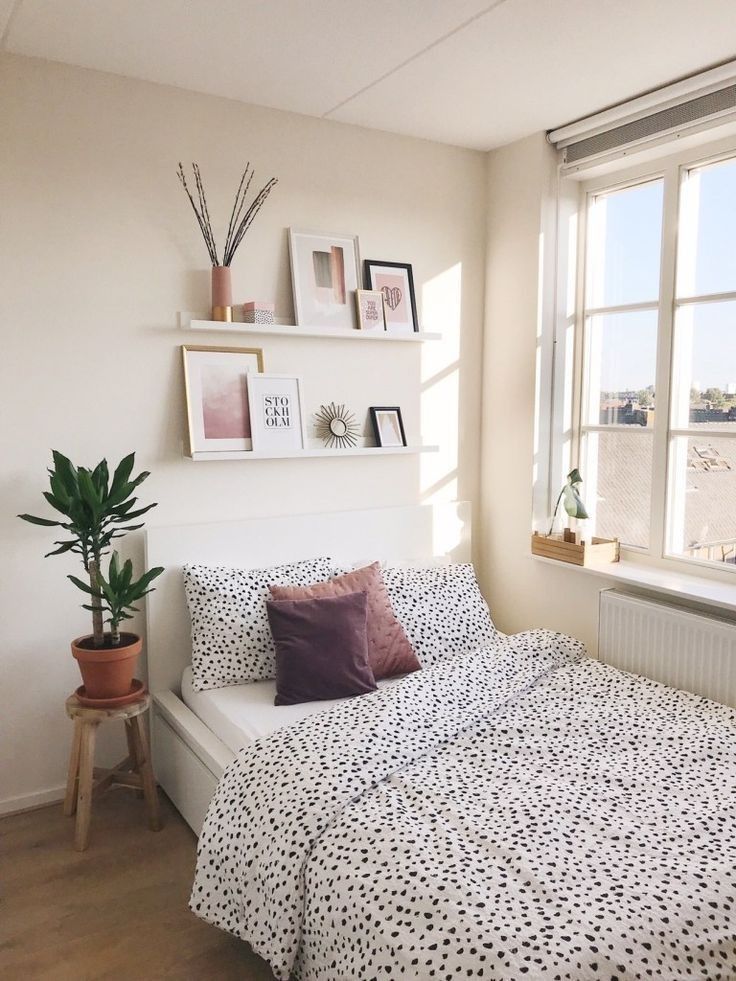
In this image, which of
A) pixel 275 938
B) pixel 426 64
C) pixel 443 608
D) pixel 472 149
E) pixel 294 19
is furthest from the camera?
pixel 472 149

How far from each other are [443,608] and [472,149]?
6.53 feet

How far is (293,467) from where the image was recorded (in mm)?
3217

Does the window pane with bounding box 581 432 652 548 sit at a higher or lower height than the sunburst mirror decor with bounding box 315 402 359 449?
lower

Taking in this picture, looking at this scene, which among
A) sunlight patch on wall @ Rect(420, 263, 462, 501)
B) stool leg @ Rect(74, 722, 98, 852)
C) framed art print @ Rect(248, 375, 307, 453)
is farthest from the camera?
sunlight patch on wall @ Rect(420, 263, 462, 501)

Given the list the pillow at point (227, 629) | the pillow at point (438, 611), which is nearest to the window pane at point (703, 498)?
the pillow at point (438, 611)

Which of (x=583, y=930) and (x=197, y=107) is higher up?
(x=197, y=107)

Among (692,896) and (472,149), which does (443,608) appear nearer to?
(692,896)

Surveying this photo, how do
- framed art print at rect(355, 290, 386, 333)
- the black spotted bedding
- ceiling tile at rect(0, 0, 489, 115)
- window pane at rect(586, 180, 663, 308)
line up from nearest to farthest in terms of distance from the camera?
1. the black spotted bedding
2. ceiling tile at rect(0, 0, 489, 115)
3. window pane at rect(586, 180, 663, 308)
4. framed art print at rect(355, 290, 386, 333)

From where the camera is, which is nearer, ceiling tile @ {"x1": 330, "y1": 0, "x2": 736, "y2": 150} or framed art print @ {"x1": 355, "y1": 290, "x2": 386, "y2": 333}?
ceiling tile @ {"x1": 330, "y1": 0, "x2": 736, "y2": 150}

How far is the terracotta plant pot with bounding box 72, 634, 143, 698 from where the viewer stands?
8.42 ft

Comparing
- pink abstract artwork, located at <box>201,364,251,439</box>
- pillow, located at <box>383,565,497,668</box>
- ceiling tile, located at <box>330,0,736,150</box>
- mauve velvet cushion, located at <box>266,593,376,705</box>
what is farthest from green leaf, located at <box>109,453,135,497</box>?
ceiling tile, located at <box>330,0,736,150</box>

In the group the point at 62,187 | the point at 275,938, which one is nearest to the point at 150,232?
the point at 62,187

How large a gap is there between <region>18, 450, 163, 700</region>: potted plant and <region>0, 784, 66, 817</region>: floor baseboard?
49 centimetres

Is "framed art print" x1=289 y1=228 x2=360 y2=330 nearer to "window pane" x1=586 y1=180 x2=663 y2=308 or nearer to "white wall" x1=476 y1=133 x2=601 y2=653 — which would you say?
"white wall" x1=476 y1=133 x2=601 y2=653
